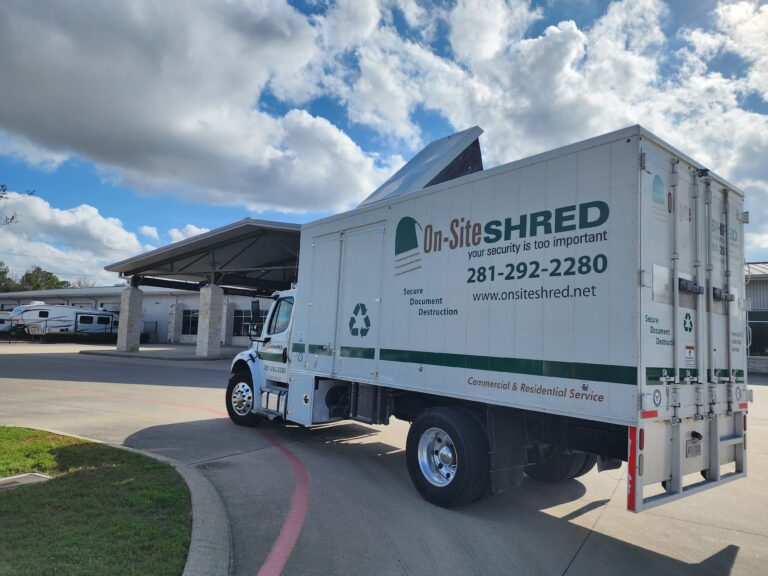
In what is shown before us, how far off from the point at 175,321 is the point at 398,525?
150 ft

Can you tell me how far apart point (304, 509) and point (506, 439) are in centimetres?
219

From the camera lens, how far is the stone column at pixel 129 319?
102 feet

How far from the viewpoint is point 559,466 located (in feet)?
21.4

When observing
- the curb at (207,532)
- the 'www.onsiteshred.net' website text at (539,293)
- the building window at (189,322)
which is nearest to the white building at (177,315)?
the building window at (189,322)

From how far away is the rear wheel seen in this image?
21.0 ft

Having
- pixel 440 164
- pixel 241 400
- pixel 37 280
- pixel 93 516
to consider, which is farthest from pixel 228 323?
pixel 37 280

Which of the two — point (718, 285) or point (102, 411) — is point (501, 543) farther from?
point (102, 411)

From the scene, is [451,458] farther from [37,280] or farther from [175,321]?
[37,280]

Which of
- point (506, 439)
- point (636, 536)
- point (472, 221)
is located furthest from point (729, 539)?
point (472, 221)

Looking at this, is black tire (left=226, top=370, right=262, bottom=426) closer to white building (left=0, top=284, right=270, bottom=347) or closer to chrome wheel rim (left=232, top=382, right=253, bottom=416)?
chrome wheel rim (left=232, top=382, right=253, bottom=416)

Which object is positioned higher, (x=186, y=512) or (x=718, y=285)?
(x=718, y=285)

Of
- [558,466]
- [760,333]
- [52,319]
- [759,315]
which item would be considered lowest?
[558,466]

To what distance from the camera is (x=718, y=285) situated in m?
5.39

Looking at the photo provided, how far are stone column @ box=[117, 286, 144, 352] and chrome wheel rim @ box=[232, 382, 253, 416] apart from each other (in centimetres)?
2418
